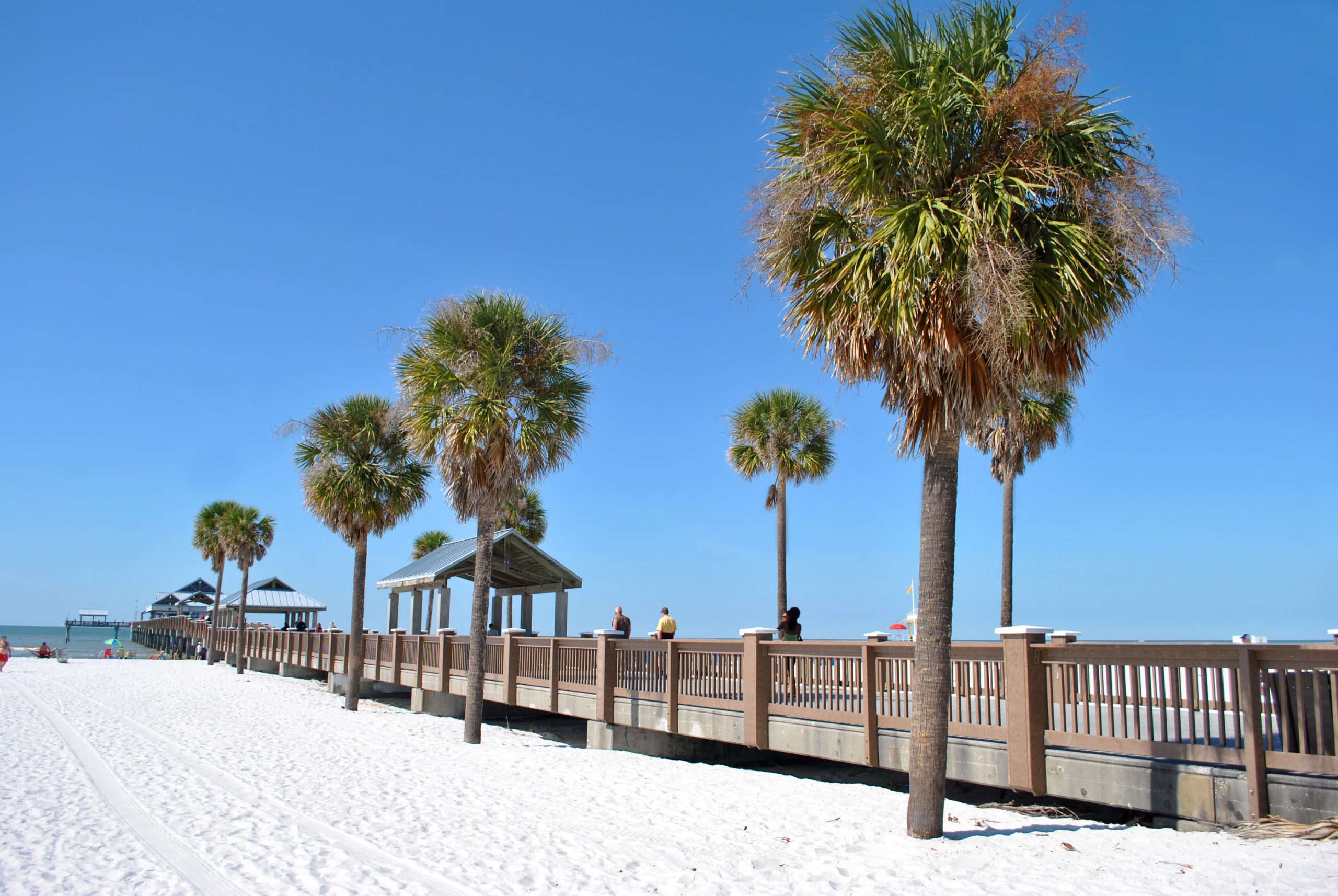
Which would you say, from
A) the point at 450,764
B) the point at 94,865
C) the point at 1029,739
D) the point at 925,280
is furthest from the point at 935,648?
the point at 450,764

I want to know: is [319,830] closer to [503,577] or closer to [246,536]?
[503,577]

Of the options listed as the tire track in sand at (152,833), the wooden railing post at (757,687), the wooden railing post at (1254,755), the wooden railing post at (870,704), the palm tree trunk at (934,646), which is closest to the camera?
the tire track in sand at (152,833)

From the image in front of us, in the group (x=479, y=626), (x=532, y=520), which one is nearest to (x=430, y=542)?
(x=532, y=520)

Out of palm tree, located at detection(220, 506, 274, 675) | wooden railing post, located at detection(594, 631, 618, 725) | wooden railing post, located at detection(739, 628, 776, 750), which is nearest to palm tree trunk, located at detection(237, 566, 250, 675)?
palm tree, located at detection(220, 506, 274, 675)

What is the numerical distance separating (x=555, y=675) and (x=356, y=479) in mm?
9096

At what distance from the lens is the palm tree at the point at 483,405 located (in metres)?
16.0

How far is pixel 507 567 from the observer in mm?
24578

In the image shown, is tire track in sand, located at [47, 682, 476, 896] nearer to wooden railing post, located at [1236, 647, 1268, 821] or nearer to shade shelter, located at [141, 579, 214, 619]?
wooden railing post, located at [1236, 647, 1268, 821]

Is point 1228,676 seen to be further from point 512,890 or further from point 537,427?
point 537,427

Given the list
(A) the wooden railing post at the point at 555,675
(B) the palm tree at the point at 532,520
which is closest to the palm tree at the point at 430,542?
(B) the palm tree at the point at 532,520

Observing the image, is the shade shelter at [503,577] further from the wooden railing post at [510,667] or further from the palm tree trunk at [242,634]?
the palm tree trunk at [242,634]

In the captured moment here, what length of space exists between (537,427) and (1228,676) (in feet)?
38.3

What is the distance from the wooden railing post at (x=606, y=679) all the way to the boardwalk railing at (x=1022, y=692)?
0.07 feet

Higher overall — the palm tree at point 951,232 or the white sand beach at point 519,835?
the palm tree at point 951,232
